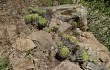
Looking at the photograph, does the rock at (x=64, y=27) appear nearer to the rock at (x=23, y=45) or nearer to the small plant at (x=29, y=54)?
the rock at (x=23, y=45)

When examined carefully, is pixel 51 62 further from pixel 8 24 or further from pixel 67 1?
pixel 67 1

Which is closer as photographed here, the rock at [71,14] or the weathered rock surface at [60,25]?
the weathered rock surface at [60,25]

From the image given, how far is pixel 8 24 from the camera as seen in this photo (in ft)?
23.2

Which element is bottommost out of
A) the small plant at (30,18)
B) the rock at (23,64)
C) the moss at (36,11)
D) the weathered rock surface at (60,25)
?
the rock at (23,64)

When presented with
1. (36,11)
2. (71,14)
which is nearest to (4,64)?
(36,11)

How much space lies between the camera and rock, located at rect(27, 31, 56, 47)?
22.1 feet

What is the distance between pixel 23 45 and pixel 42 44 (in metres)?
0.54

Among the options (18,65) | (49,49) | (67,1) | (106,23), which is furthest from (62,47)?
(106,23)

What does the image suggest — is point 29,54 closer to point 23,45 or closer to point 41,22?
point 23,45

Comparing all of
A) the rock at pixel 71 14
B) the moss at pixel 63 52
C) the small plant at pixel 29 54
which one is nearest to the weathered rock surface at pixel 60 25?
the rock at pixel 71 14

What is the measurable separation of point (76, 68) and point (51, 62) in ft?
2.08

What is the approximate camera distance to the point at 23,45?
6.41 m

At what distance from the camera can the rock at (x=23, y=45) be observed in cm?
636

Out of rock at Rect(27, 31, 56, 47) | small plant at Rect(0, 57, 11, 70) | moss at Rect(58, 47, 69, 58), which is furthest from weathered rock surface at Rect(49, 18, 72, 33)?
small plant at Rect(0, 57, 11, 70)
